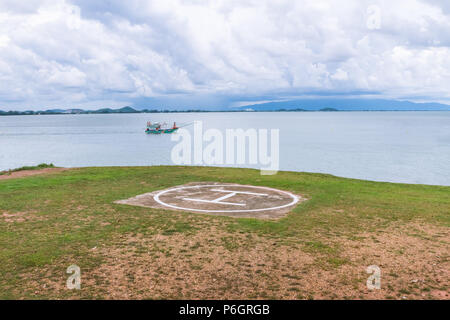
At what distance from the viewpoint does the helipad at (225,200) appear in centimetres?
1164

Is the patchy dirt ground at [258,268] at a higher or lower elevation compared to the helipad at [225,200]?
lower

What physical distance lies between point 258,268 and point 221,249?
1.29 metres

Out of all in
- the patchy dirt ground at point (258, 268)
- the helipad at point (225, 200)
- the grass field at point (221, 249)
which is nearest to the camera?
the patchy dirt ground at point (258, 268)

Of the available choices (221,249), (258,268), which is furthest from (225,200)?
(258,268)

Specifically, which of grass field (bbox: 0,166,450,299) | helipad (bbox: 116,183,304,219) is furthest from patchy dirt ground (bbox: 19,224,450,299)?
helipad (bbox: 116,183,304,219)

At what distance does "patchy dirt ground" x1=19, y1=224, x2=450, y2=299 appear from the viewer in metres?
6.25

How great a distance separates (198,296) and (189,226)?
12.9 feet

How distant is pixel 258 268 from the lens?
23.7ft

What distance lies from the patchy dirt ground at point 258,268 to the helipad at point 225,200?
2490 mm

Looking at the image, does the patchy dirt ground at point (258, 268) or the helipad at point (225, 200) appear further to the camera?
the helipad at point (225, 200)

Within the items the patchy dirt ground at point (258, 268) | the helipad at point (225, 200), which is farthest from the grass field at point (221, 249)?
the helipad at point (225, 200)

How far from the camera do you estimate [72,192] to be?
14508 millimetres

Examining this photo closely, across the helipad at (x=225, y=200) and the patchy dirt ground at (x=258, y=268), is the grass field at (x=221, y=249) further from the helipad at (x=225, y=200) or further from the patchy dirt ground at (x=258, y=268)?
the helipad at (x=225, y=200)
